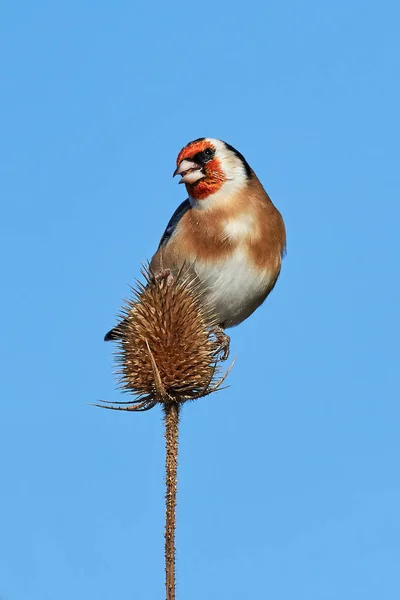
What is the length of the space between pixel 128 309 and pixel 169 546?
193 cm

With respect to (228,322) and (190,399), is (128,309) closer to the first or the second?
(190,399)

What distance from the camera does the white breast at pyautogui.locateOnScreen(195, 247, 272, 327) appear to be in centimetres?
725

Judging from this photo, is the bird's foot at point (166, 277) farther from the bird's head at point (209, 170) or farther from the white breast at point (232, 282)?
the bird's head at point (209, 170)

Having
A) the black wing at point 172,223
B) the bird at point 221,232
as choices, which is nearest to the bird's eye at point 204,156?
the bird at point 221,232

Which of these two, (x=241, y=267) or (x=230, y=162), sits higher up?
(x=230, y=162)

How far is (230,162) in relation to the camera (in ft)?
24.5

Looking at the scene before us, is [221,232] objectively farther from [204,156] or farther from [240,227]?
[204,156]

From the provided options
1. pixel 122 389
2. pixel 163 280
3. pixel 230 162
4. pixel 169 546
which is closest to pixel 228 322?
pixel 230 162

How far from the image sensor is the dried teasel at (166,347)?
4648 millimetres

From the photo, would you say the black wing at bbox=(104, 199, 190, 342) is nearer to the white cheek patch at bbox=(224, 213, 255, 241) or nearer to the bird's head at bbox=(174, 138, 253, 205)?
the bird's head at bbox=(174, 138, 253, 205)

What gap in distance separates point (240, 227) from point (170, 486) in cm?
376

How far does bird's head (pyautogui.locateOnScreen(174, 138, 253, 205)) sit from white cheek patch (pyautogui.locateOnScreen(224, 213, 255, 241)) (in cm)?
22

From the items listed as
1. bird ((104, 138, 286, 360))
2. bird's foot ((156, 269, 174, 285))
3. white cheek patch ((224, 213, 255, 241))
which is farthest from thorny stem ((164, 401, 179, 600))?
white cheek patch ((224, 213, 255, 241))

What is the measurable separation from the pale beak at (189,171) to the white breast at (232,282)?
0.68 metres
